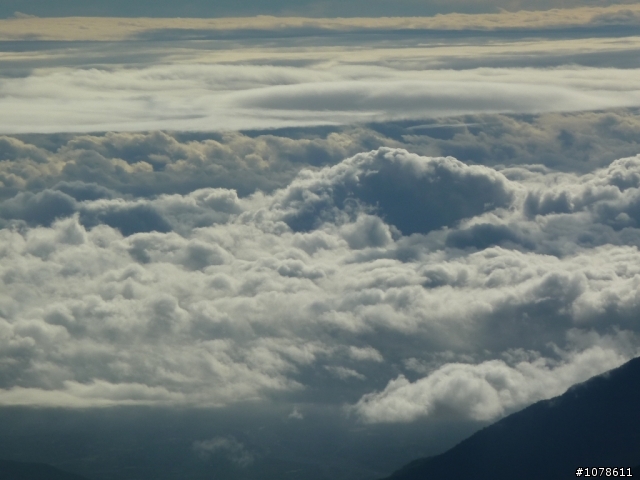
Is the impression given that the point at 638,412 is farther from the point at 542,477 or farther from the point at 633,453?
the point at 542,477

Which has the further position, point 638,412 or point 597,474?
point 638,412

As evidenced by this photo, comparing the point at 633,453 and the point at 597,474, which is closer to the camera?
the point at 597,474

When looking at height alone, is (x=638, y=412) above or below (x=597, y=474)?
above

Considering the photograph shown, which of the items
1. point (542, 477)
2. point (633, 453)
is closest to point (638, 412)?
point (633, 453)

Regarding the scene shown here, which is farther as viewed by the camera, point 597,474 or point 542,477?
point 542,477
